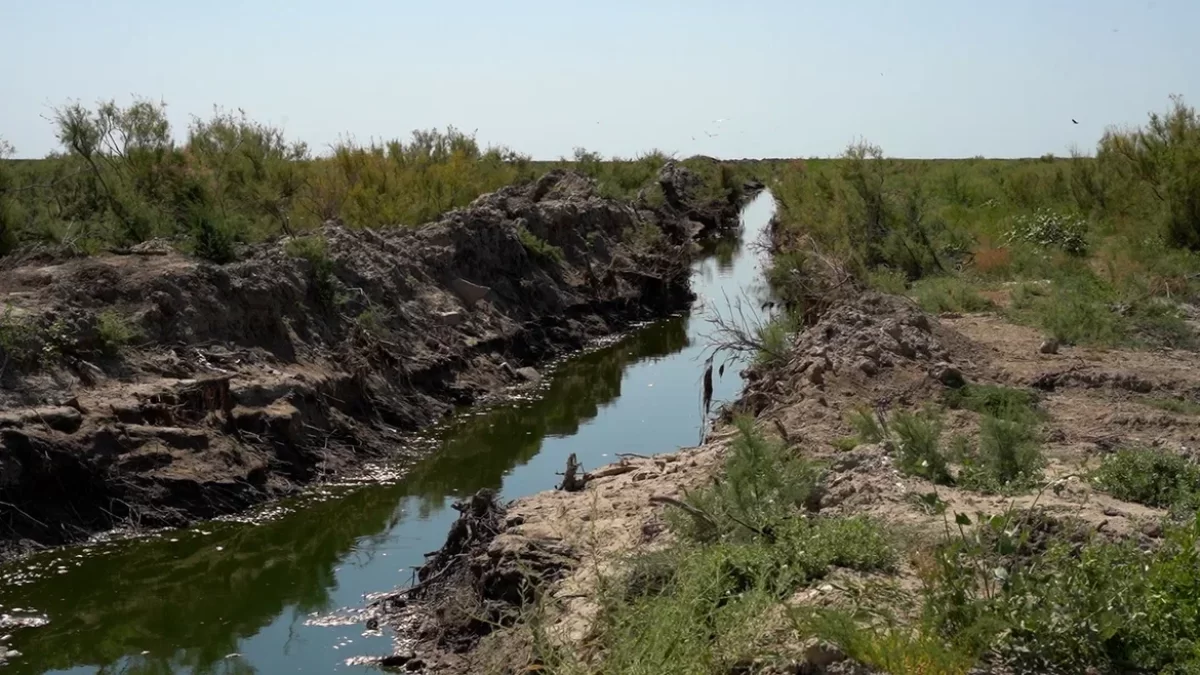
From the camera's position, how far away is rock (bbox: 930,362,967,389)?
12406 millimetres

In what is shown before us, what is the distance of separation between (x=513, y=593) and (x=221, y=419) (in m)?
5.72

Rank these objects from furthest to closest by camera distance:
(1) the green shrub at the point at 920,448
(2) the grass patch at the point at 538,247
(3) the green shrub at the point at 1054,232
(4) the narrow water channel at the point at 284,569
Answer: (2) the grass patch at the point at 538,247, (3) the green shrub at the point at 1054,232, (4) the narrow water channel at the point at 284,569, (1) the green shrub at the point at 920,448

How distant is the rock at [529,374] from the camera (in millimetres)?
20172

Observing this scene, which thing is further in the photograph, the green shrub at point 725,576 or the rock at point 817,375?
the rock at point 817,375

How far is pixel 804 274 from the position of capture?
66.7 ft

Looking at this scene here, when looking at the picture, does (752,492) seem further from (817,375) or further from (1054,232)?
(1054,232)

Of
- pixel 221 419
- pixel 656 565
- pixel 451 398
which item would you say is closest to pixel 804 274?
pixel 451 398

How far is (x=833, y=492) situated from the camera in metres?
9.01

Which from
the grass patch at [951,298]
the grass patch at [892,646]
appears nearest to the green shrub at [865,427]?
the grass patch at [892,646]

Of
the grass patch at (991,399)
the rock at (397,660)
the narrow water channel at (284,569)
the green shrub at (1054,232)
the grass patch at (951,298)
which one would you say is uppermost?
the green shrub at (1054,232)

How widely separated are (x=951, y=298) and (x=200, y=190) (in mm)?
12398

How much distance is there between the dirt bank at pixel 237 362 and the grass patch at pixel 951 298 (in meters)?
6.28

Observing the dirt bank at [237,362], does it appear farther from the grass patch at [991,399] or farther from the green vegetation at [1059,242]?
the grass patch at [991,399]

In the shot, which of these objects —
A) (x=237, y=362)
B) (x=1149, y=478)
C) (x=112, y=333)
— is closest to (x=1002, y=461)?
(x=1149, y=478)
